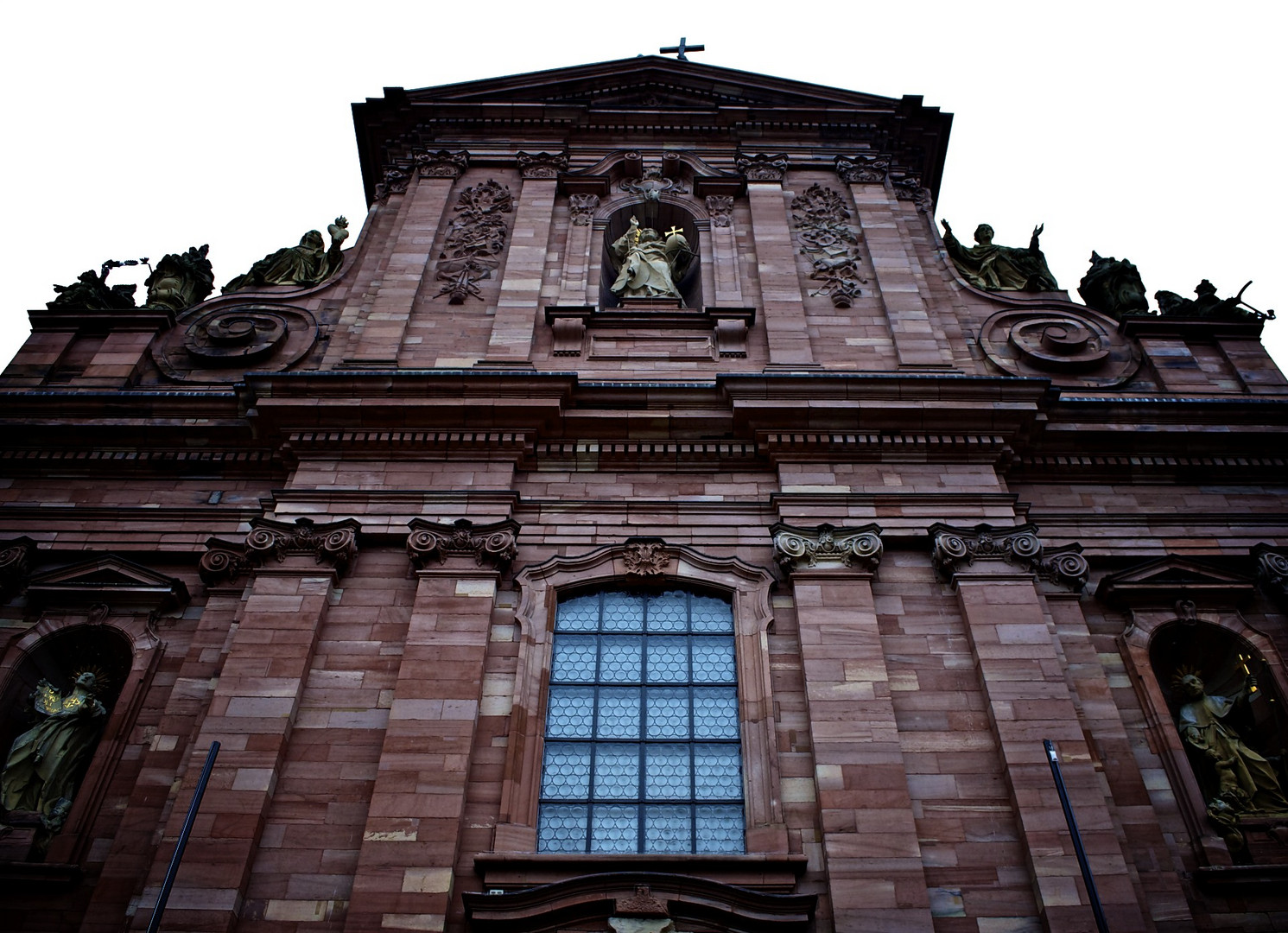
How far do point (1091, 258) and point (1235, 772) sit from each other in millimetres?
9100

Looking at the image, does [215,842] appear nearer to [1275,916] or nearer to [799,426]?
[799,426]

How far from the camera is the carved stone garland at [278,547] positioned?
39.6 ft

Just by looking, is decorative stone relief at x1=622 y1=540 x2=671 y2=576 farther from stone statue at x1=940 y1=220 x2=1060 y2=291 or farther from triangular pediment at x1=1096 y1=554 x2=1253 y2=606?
stone statue at x1=940 y1=220 x2=1060 y2=291

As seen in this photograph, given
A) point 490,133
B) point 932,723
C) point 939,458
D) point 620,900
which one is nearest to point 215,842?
point 620,900

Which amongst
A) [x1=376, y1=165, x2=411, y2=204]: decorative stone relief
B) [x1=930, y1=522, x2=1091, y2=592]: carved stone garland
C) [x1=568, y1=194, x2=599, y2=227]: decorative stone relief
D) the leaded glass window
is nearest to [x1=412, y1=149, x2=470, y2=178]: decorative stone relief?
[x1=376, y1=165, x2=411, y2=204]: decorative stone relief

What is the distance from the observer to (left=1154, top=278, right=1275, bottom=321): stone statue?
1590 centimetres

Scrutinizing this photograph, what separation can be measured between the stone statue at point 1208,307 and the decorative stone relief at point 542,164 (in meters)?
9.41

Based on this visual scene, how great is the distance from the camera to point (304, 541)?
39.8 ft

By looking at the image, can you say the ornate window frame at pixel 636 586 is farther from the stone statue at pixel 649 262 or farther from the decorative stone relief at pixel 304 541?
the stone statue at pixel 649 262

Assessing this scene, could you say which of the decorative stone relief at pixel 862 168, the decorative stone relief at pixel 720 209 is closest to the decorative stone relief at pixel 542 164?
Answer: the decorative stone relief at pixel 720 209

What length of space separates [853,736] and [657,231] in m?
10.5

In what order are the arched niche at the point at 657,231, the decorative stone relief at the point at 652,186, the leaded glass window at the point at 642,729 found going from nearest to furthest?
1. the leaded glass window at the point at 642,729
2. the arched niche at the point at 657,231
3. the decorative stone relief at the point at 652,186

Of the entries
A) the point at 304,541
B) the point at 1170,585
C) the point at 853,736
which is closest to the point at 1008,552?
the point at 1170,585

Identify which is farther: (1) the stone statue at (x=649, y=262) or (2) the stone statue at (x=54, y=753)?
(1) the stone statue at (x=649, y=262)
